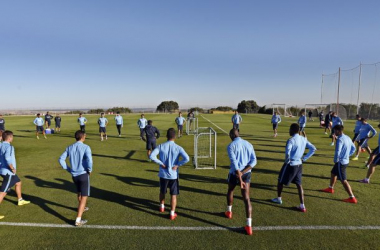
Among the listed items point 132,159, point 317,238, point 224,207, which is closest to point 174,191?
point 224,207

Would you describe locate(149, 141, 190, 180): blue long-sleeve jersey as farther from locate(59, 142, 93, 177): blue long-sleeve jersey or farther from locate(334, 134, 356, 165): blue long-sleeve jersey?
locate(334, 134, 356, 165): blue long-sleeve jersey

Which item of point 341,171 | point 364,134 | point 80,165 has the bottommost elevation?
point 341,171

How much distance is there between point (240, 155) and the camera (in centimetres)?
470

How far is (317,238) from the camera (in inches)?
174

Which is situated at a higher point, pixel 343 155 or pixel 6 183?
pixel 343 155

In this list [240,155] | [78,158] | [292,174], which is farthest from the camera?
[292,174]

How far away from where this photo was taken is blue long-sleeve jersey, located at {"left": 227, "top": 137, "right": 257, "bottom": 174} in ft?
15.3

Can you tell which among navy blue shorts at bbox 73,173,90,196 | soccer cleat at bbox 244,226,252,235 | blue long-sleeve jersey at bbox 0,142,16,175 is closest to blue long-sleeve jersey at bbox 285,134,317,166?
soccer cleat at bbox 244,226,252,235

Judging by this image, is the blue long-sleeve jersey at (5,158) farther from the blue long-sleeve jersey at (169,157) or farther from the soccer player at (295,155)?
the soccer player at (295,155)

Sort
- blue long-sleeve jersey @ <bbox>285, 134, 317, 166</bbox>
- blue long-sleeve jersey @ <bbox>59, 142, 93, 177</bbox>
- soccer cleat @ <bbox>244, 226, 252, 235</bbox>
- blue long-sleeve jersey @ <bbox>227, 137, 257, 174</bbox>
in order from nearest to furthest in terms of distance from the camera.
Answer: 1. soccer cleat @ <bbox>244, 226, 252, 235</bbox>
2. blue long-sleeve jersey @ <bbox>227, 137, 257, 174</bbox>
3. blue long-sleeve jersey @ <bbox>59, 142, 93, 177</bbox>
4. blue long-sleeve jersey @ <bbox>285, 134, 317, 166</bbox>

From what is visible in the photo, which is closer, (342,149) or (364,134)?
(342,149)

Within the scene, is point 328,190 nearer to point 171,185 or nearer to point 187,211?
point 187,211

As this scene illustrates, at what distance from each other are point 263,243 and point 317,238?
1.18 metres

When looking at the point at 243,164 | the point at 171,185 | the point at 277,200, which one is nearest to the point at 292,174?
the point at 277,200
